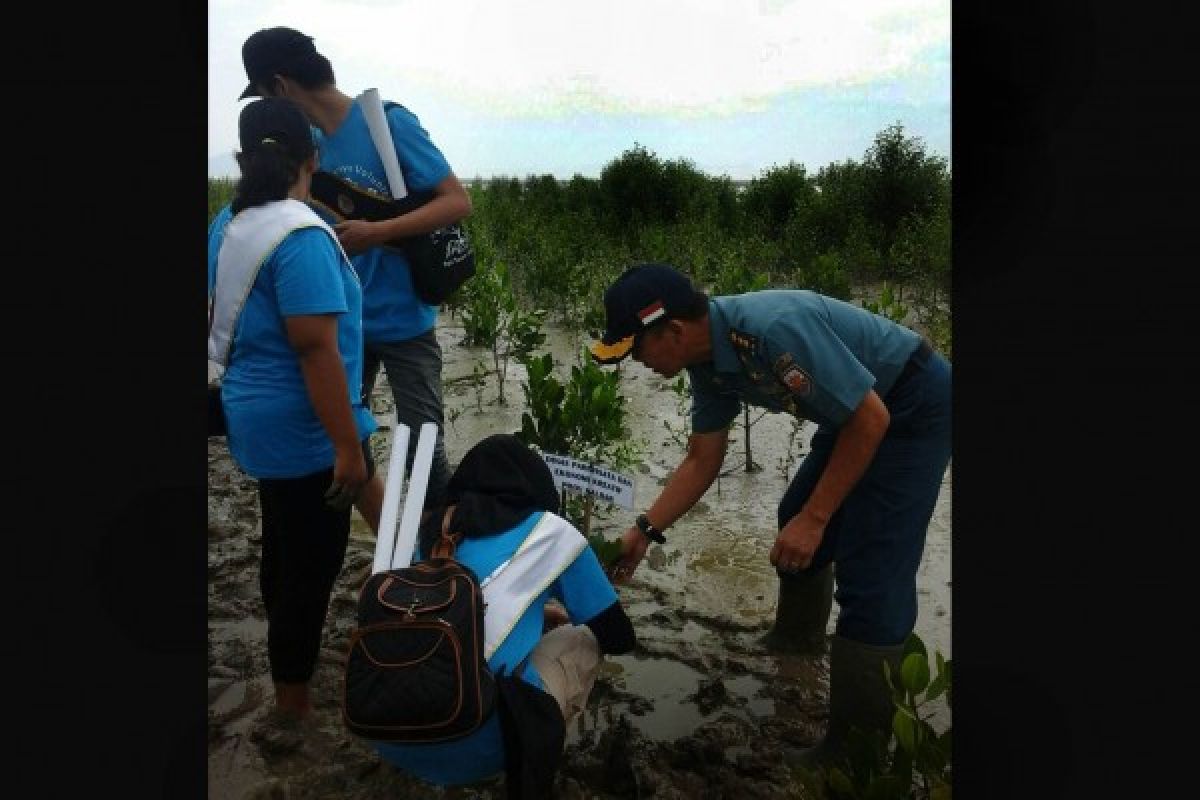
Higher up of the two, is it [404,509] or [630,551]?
[404,509]

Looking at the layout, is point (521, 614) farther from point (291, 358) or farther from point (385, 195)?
point (385, 195)

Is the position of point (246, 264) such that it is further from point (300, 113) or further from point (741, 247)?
point (741, 247)

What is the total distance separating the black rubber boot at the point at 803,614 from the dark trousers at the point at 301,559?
143 cm

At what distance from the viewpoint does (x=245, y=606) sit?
3.28m

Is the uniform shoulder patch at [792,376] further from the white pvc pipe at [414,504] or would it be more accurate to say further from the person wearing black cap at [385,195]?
the person wearing black cap at [385,195]

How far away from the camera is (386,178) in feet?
8.77

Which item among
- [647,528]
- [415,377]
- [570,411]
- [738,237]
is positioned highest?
[738,237]

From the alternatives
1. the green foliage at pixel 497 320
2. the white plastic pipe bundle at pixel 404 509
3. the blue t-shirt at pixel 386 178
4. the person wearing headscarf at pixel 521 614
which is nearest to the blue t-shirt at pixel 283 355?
the white plastic pipe bundle at pixel 404 509

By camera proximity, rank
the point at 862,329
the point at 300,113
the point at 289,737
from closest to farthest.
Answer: the point at 300,113, the point at 862,329, the point at 289,737

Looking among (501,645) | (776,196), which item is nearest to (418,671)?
(501,645)

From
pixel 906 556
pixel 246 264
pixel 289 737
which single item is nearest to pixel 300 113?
pixel 246 264

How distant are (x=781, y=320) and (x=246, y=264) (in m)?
1.26

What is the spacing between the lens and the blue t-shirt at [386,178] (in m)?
2.65

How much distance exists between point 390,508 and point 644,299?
0.77 meters
